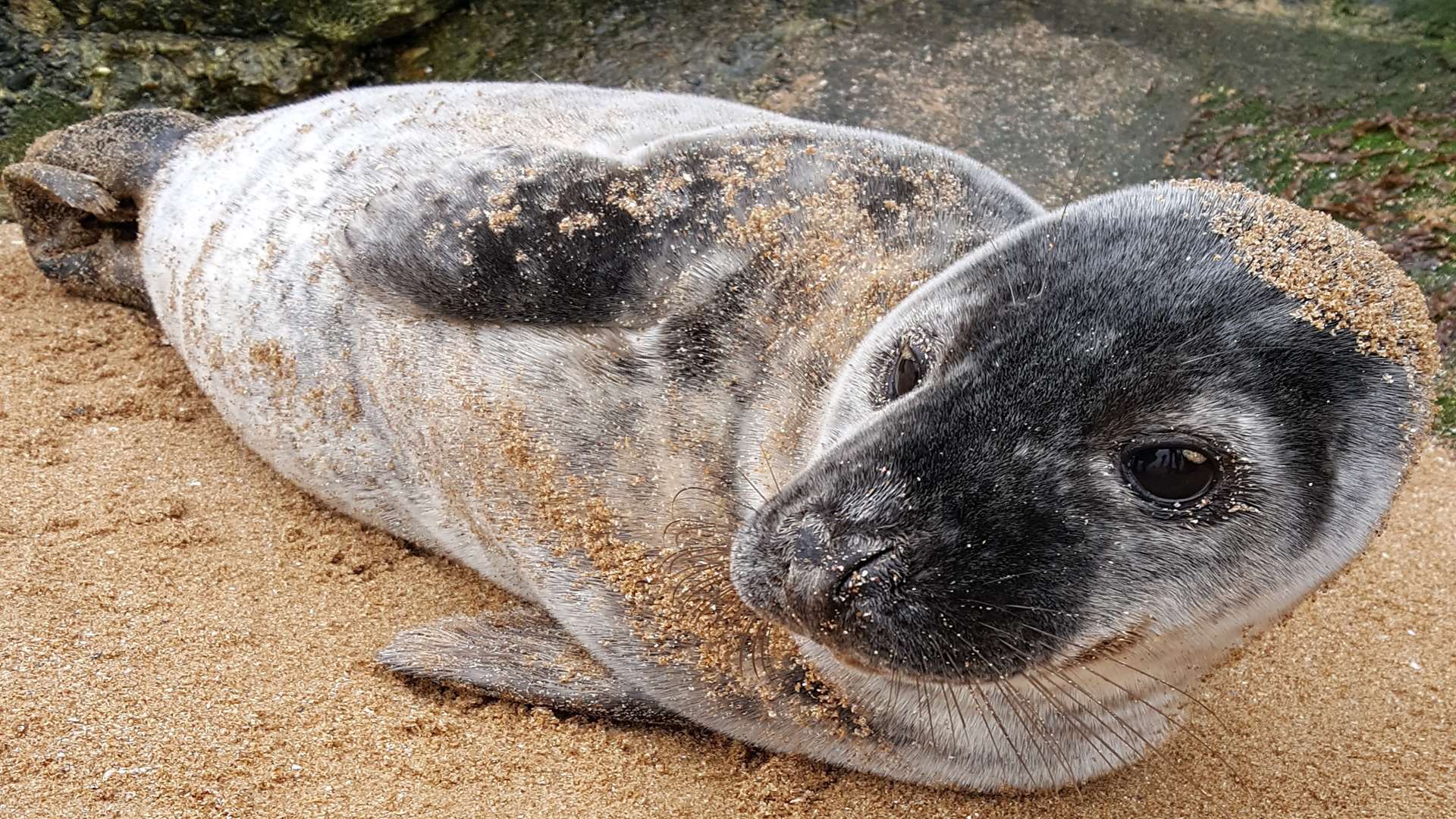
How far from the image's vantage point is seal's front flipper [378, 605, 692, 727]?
2.45m

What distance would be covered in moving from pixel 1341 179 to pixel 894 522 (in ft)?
11.6

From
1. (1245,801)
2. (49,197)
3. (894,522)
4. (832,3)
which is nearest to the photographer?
(894,522)

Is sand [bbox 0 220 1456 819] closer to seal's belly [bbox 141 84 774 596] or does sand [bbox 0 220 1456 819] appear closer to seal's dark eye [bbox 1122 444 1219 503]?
seal's belly [bbox 141 84 774 596]

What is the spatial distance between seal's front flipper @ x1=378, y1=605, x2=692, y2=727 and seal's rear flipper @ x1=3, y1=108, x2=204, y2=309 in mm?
2024

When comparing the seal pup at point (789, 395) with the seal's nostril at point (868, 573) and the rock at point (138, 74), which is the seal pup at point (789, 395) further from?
the rock at point (138, 74)

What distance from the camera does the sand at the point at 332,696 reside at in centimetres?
212

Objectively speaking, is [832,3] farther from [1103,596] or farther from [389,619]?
[1103,596]

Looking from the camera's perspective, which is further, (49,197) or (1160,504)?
(49,197)

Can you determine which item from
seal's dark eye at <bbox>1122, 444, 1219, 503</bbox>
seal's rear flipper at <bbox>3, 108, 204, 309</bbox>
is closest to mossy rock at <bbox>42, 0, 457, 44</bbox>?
seal's rear flipper at <bbox>3, 108, 204, 309</bbox>

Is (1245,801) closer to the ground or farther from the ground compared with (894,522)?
closer to the ground

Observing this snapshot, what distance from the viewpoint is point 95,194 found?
150 inches

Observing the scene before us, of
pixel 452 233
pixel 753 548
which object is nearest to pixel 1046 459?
pixel 753 548

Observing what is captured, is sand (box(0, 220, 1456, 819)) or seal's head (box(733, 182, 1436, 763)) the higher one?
seal's head (box(733, 182, 1436, 763))

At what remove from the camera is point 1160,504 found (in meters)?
1.78
